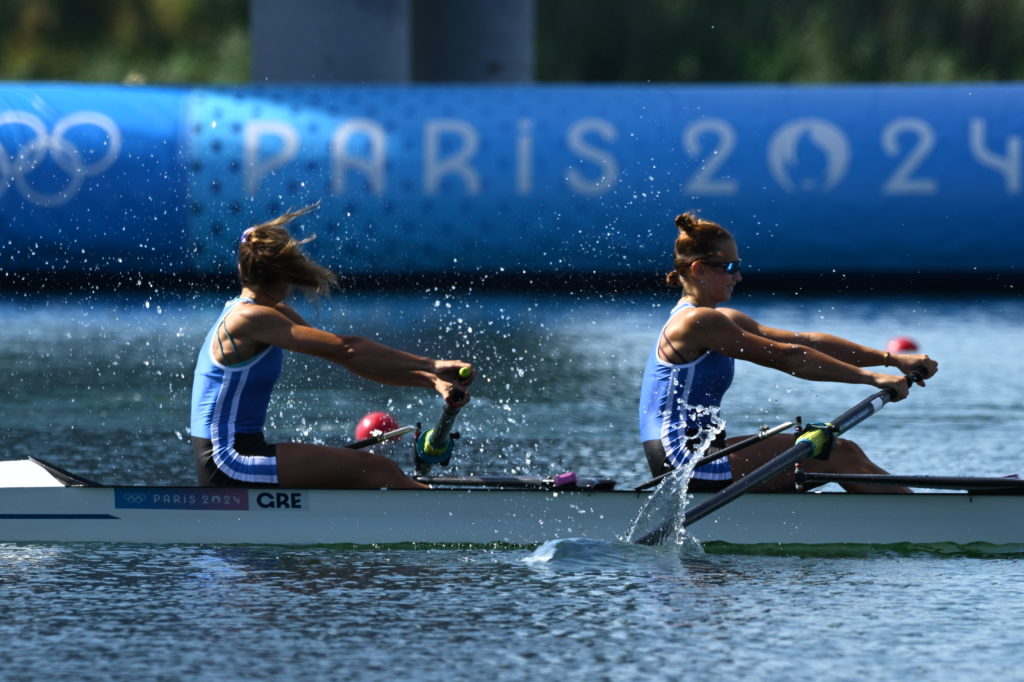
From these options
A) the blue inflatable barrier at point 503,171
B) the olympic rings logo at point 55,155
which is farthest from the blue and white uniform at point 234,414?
the olympic rings logo at point 55,155

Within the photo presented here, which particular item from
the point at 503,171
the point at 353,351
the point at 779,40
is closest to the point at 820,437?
the point at 353,351

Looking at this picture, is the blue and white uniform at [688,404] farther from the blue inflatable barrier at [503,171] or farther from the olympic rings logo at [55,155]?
the olympic rings logo at [55,155]

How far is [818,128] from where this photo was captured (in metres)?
20.2

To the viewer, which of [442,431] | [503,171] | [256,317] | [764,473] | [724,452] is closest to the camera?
[256,317]

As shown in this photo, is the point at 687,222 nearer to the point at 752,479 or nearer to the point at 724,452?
the point at 724,452

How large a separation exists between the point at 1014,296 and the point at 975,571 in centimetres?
1436

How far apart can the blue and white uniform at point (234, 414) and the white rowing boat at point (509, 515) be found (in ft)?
0.31

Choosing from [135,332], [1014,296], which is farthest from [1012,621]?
[1014,296]

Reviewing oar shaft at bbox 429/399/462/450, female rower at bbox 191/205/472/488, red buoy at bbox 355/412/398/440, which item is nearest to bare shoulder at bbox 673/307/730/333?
female rower at bbox 191/205/472/488

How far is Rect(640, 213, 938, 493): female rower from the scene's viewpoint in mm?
7910

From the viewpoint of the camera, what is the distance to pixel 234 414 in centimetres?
788

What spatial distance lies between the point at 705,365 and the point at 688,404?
193 mm

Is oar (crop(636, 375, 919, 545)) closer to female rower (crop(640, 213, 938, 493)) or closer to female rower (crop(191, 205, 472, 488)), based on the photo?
female rower (crop(640, 213, 938, 493))

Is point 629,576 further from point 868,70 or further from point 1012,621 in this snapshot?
point 868,70
